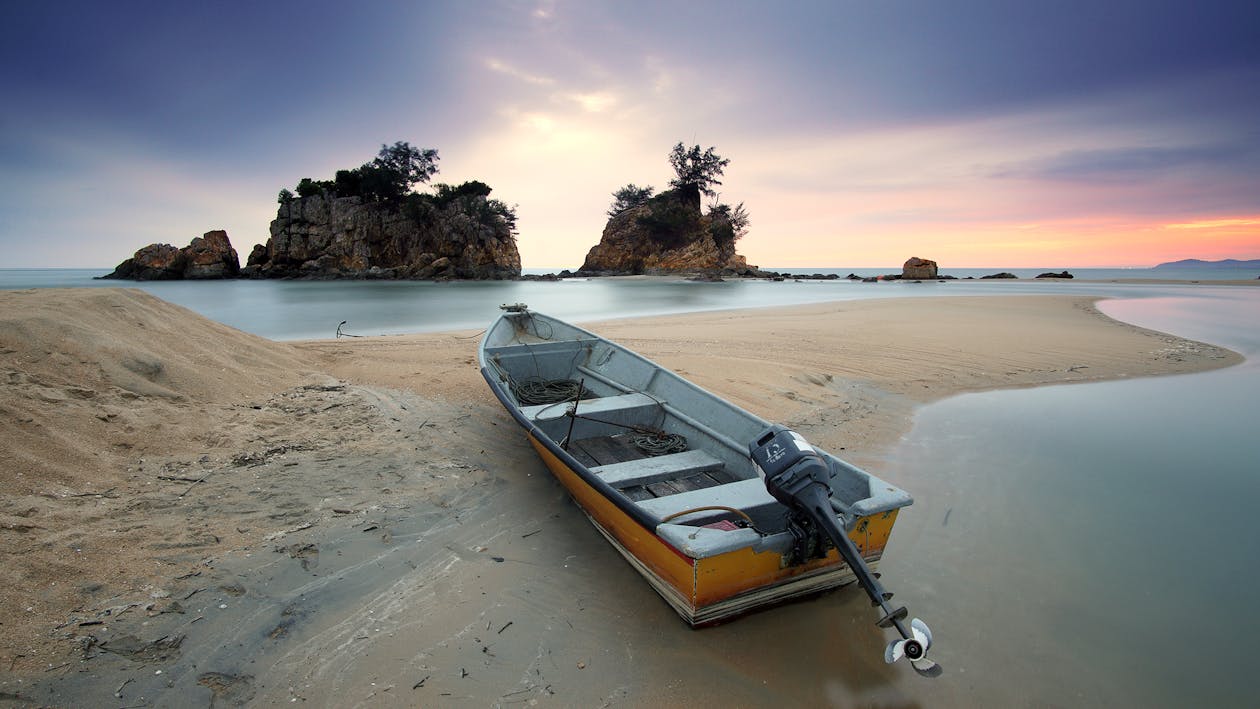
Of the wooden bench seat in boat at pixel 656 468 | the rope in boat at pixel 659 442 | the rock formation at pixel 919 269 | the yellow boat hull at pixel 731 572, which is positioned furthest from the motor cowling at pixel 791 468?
the rock formation at pixel 919 269

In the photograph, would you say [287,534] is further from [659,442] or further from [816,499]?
[816,499]

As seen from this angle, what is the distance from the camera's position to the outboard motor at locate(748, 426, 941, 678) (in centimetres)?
233

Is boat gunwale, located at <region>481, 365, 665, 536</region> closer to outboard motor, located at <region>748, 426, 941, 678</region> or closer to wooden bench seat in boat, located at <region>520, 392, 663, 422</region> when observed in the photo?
wooden bench seat in boat, located at <region>520, 392, 663, 422</region>

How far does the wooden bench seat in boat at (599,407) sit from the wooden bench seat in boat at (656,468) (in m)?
0.95

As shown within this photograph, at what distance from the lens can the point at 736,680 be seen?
8.70ft

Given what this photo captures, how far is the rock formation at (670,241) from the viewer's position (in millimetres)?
58062

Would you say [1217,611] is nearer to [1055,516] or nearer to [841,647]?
[1055,516]

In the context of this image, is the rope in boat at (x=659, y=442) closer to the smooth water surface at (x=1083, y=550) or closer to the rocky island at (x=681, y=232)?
the smooth water surface at (x=1083, y=550)

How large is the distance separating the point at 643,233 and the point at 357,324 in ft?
148

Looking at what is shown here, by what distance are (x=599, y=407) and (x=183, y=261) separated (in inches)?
2628

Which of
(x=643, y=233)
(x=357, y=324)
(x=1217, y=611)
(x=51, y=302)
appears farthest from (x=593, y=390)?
(x=643, y=233)

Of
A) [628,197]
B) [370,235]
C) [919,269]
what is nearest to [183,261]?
[370,235]

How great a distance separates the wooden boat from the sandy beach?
1.15ft

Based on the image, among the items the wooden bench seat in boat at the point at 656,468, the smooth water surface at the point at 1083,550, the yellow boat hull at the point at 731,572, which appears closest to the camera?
the yellow boat hull at the point at 731,572
